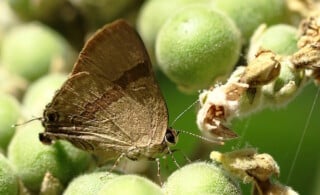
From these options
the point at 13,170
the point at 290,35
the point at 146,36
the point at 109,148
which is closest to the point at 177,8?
the point at 146,36

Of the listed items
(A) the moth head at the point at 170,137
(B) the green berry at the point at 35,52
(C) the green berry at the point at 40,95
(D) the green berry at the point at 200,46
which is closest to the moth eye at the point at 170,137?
(A) the moth head at the point at 170,137

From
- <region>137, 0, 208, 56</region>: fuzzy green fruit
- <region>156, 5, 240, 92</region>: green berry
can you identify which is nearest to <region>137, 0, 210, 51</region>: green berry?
<region>137, 0, 208, 56</region>: fuzzy green fruit

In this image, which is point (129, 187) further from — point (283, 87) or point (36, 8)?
point (36, 8)

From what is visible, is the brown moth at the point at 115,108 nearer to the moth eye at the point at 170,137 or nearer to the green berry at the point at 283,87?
the moth eye at the point at 170,137

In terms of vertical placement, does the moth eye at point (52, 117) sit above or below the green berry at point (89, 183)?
above

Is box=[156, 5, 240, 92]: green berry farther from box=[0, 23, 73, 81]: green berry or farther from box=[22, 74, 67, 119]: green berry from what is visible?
box=[0, 23, 73, 81]: green berry
